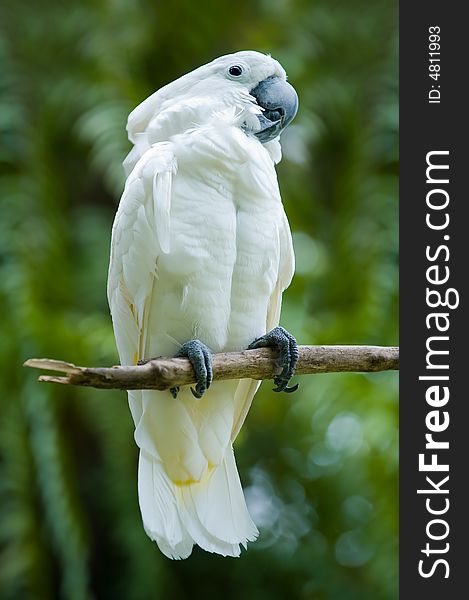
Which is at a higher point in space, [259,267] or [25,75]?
[25,75]

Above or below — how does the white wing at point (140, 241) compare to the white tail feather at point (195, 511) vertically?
above

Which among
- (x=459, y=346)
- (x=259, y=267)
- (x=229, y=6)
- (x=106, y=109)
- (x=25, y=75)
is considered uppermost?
(x=229, y=6)

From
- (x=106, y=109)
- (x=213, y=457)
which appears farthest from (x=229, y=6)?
(x=213, y=457)

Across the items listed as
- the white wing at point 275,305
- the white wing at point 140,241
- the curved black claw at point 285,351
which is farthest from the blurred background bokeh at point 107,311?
the curved black claw at point 285,351

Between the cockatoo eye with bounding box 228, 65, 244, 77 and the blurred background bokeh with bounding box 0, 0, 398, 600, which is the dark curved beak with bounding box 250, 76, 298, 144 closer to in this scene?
the cockatoo eye with bounding box 228, 65, 244, 77

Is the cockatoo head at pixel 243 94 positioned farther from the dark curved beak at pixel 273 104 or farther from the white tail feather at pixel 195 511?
the white tail feather at pixel 195 511

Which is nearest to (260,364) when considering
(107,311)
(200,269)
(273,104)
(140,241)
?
(200,269)

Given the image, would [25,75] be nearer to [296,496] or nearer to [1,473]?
[1,473]

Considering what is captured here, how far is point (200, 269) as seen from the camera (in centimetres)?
146

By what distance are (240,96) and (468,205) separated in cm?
51

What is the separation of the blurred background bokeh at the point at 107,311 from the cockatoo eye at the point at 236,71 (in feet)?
3.47

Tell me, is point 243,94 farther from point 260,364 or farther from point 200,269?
point 260,364

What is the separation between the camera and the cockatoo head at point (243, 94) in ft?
5.19

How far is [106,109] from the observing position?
9.36 feet
